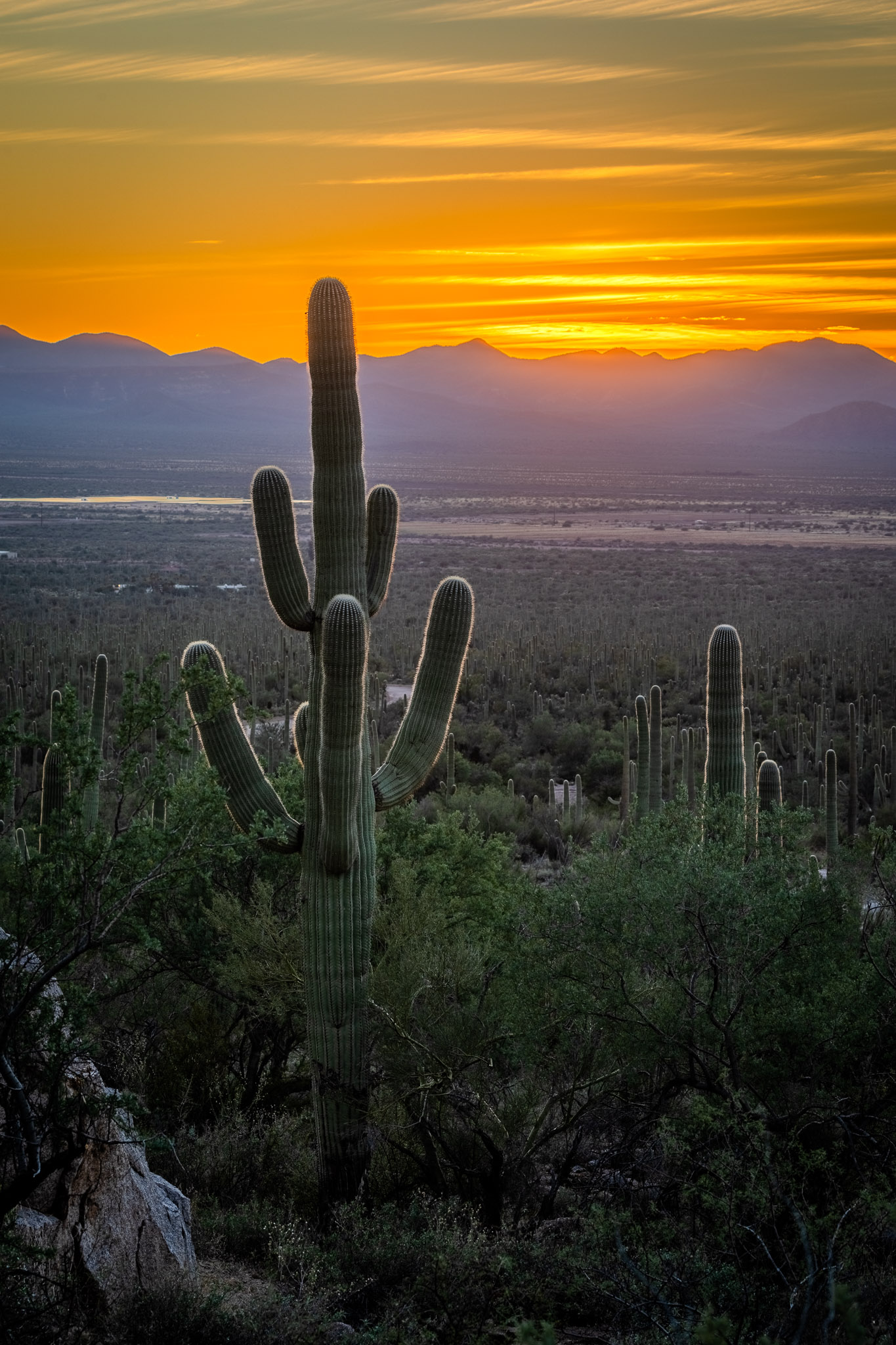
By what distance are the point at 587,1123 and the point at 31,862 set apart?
441 cm

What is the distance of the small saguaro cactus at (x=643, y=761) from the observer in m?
17.7

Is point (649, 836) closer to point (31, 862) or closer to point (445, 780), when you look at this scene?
point (31, 862)

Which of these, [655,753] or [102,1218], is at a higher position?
[655,753]

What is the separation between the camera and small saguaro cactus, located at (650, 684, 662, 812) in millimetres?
17875

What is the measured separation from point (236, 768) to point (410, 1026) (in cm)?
243

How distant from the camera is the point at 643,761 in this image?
18375 mm

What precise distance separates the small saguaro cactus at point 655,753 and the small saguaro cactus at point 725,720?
4.67 meters

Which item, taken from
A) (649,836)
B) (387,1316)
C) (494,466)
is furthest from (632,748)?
(494,466)

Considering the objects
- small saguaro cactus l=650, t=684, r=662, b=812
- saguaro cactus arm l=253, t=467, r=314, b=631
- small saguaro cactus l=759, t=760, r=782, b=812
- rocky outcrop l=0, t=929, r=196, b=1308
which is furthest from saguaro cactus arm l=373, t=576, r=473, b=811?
small saguaro cactus l=650, t=684, r=662, b=812

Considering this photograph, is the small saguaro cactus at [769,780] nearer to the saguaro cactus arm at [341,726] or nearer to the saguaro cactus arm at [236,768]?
the saguaro cactus arm at [236,768]

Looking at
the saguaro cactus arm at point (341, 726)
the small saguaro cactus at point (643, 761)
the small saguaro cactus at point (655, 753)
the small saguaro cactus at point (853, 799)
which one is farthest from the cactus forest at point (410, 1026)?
the small saguaro cactus at point (853, 799)

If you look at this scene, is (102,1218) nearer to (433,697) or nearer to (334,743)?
(334,743)

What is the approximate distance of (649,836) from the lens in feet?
33.2

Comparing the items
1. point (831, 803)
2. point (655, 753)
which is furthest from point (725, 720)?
point (655, 753)
